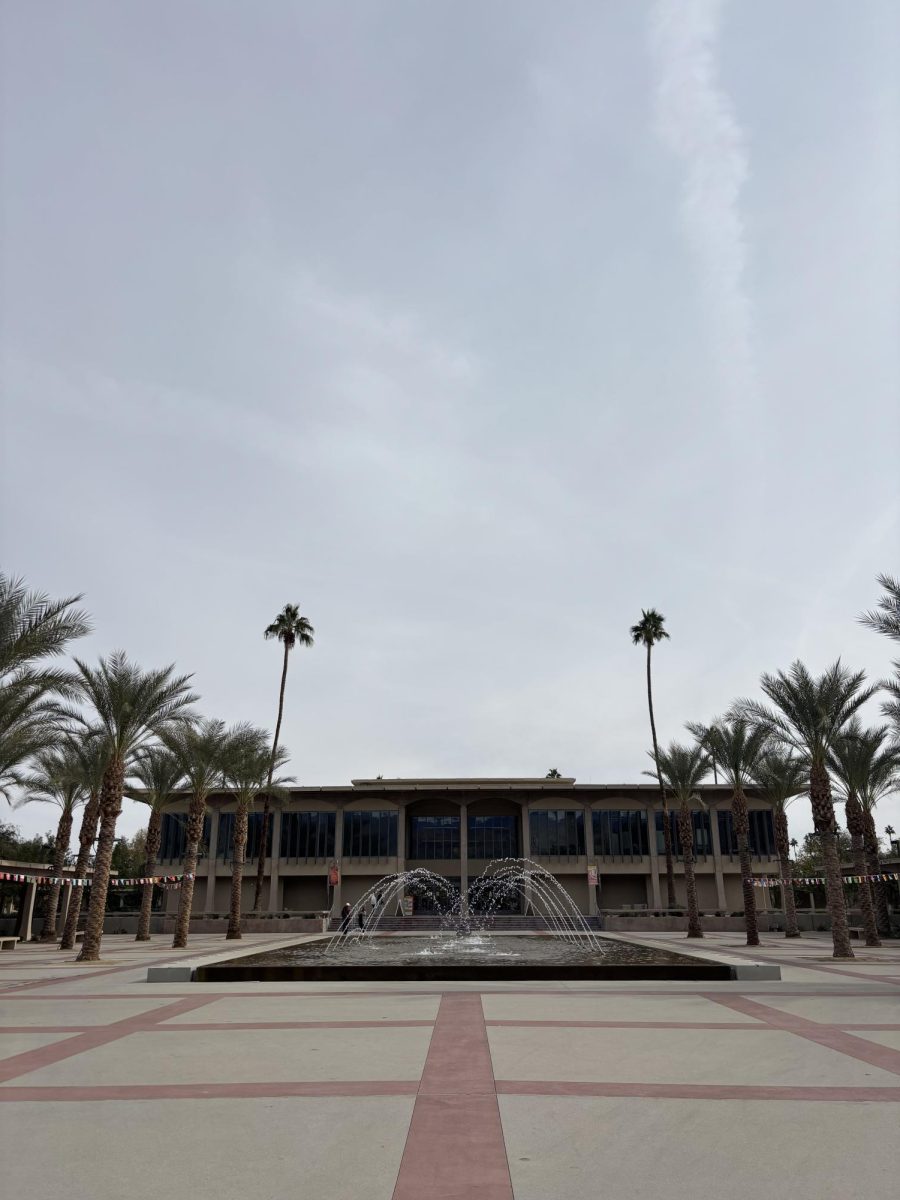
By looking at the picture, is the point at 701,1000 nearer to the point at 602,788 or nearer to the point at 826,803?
the point at 826,803

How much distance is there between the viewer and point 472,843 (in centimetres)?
5450

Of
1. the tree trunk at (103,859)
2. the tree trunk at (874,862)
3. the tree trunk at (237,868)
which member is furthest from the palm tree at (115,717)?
the tree trunk at (874,862)

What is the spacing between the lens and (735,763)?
102ft

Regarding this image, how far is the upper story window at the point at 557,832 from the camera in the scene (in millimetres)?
53094

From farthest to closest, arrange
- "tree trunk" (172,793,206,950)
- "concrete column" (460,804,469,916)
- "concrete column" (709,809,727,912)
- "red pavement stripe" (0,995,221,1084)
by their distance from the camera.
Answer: "concrete column" (460,804,469,916), "concrete column" (709,809,727,912), "tree trunk" (172,793,206,950), "red pavement stripe" (0,995,221,1084)

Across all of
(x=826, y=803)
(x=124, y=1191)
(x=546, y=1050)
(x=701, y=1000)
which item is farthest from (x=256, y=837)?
(x=124, y=1191)

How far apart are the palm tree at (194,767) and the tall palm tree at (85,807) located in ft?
9.09

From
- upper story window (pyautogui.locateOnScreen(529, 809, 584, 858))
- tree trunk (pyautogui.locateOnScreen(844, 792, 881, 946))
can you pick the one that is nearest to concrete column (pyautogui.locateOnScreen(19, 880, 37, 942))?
upper story window (pyautogui.locateOnScreen(529, 809, 584, 858))

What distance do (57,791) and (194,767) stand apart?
9632 millimetres

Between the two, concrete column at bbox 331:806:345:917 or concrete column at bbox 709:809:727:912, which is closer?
concrete column at bbox 331:806:345:917

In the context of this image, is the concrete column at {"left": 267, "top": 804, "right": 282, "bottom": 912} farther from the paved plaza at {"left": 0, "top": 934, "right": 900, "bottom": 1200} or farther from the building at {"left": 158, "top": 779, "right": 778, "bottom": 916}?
the paved plaza at {"left": 0, "top": 934, "right": 900, "bottom": 1200}

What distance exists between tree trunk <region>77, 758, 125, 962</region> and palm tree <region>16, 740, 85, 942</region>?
7924 millimetres

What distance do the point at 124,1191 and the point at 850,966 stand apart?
2073cm

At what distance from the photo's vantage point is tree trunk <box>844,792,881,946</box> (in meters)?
29.9
